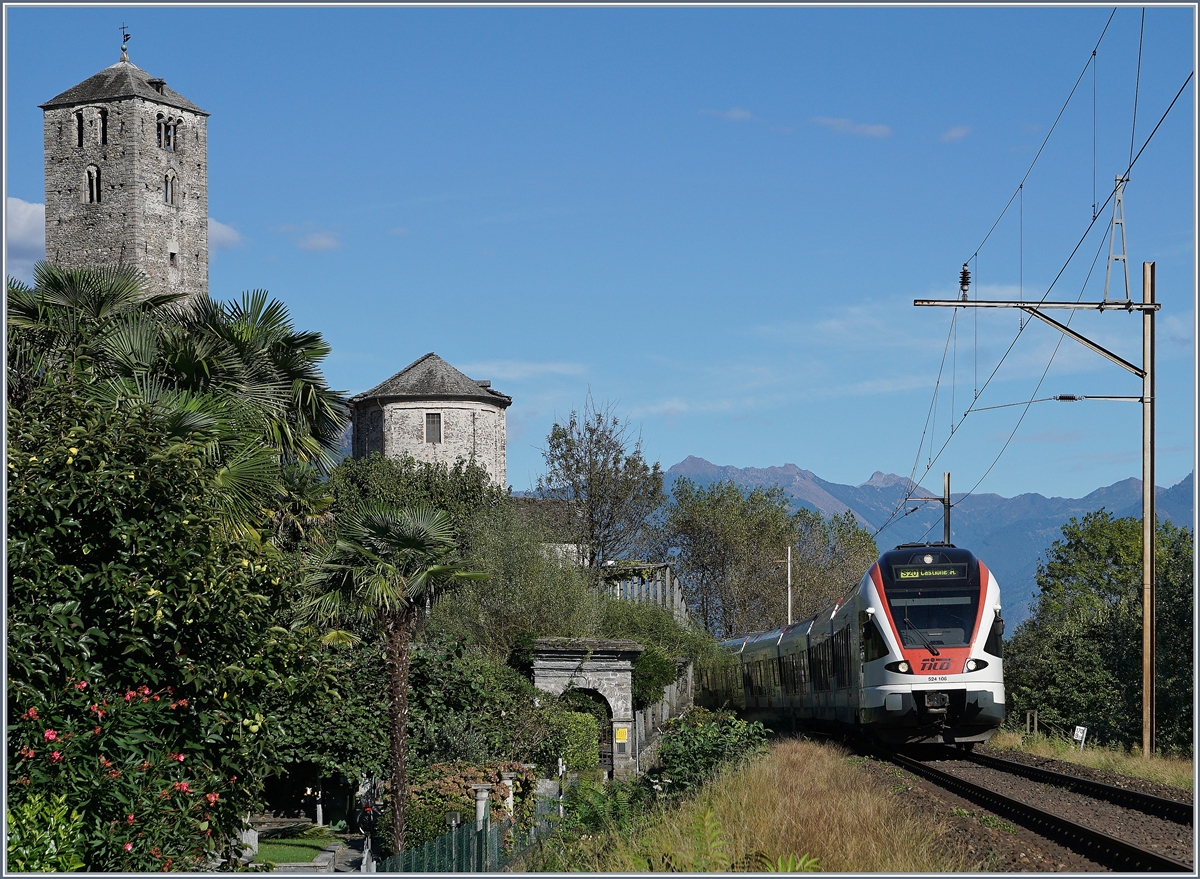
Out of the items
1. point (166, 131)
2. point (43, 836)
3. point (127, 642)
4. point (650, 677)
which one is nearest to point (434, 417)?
point (166, 131)

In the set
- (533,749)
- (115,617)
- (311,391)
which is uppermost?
(311,391)

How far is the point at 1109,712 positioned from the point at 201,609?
3042 cm

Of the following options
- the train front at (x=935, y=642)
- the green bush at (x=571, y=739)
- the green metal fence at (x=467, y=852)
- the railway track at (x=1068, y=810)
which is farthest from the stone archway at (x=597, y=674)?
the green metal fence at (x=467, y=852)

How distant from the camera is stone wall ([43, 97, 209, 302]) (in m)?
73.9

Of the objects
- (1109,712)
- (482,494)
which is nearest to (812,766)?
(1109,712)

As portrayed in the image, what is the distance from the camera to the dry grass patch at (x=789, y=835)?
10.2 meters

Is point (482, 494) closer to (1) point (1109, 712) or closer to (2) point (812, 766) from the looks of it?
(1) point (1109, 712)

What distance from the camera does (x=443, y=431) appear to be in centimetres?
7144

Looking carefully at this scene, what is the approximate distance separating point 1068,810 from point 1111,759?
7.85 metres

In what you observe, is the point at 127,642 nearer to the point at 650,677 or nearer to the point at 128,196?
the point at 650,677

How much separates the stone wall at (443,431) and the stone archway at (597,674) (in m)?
40.0

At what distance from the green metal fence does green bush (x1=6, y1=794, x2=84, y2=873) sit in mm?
4558

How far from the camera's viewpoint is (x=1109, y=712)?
34.9 meters

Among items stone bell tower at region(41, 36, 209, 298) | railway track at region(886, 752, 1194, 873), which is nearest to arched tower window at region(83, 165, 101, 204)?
stone bell tower at region(41, 36, 209, 298)
